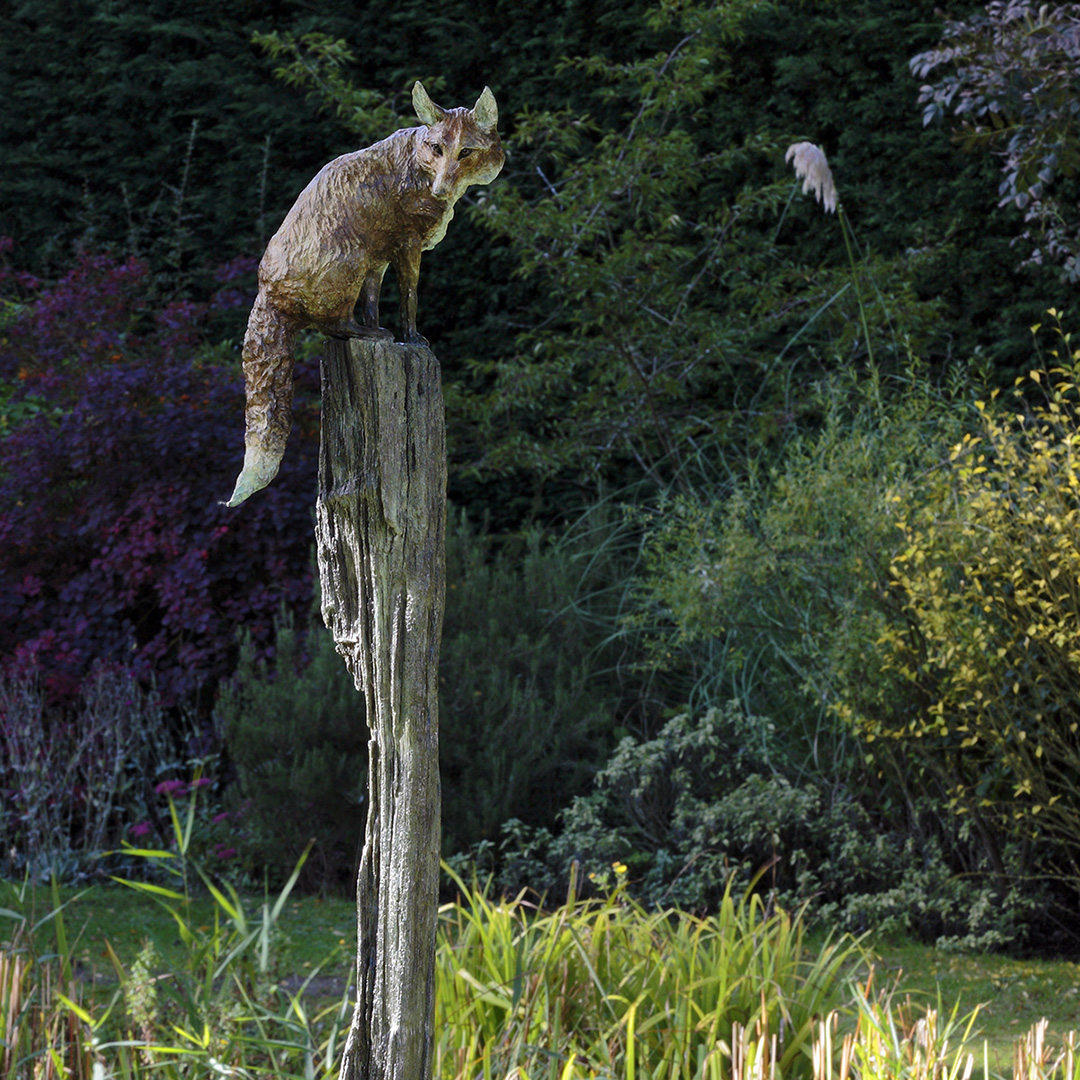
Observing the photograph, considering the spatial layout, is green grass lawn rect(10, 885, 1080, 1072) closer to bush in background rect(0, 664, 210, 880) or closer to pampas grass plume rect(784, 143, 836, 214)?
bush in background rect(0, 664, 210, 880)

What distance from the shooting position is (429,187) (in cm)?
173

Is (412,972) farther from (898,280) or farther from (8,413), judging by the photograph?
(8,413)

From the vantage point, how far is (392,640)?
5.98 ft

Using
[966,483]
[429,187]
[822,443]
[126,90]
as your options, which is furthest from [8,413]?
[429,187]

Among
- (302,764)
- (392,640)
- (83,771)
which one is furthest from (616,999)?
(83,771)

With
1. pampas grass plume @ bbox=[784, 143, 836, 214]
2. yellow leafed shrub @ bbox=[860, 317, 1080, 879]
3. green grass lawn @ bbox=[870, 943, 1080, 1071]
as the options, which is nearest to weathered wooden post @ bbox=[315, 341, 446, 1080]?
green grass lawn @ bbox=[870, 943, 1080, 1071]

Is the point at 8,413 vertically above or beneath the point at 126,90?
beneath

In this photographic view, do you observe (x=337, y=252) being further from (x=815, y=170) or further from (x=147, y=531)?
(x=147, y=531)

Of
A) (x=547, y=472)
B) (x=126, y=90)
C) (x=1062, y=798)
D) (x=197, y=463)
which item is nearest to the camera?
(x=1062, y=798)

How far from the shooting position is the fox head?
5.42 ft

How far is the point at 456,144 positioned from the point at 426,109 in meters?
0.06

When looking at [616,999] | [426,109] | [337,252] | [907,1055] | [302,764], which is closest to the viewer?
[426,109]

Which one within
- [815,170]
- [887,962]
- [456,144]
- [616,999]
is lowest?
[887,962]

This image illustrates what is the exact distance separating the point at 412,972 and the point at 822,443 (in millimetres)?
3219
